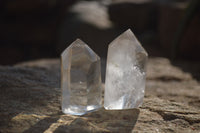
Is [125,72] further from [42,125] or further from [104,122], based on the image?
[42,125]

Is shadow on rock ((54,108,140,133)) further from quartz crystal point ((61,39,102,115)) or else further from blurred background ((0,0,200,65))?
blurred background ((0,0,200,65))

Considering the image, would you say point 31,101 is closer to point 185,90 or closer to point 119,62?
point 119,62

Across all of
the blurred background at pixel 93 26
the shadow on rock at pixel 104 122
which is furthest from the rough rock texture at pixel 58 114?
the blurred background at pixel 93 26

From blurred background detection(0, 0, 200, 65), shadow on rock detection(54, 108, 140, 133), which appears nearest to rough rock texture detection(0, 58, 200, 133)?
shadow on rock detection(54, 108, 140, 133)

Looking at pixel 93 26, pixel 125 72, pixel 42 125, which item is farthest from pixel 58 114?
pixel 93 26

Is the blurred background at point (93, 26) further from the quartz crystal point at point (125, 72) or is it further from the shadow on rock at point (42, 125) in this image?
the shadow on rock at point (42, 125)
